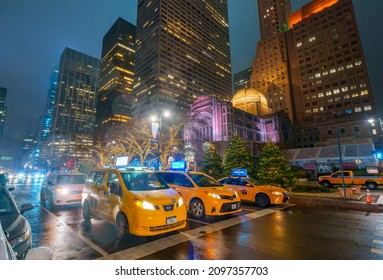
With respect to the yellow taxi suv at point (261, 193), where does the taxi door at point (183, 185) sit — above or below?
above

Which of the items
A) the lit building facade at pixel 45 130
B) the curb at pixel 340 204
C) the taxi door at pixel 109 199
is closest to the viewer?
the taxi door at pixel 109 199

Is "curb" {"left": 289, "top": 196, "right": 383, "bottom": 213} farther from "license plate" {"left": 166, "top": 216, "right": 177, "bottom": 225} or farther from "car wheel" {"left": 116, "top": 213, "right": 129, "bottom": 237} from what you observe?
"car wheel" {"left": 116, "top": 213, "right": 129, "bottom": 237}

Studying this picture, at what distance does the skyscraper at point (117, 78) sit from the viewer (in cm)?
14188

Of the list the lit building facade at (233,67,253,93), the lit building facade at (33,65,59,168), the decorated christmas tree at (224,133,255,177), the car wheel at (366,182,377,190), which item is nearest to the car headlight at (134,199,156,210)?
the decorated christmas tree at (224,133,255,177)

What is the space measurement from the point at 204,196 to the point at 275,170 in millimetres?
11536

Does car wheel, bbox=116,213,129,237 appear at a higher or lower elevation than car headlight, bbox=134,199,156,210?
lower

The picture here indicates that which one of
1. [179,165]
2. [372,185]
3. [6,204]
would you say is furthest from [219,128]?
[6,204]

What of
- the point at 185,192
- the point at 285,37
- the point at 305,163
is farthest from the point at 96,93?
the point at 185,192

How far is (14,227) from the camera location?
351 centimetres

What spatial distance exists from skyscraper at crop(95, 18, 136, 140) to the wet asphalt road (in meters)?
137

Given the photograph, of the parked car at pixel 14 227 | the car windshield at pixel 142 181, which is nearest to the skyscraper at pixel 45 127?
the car windshield at pixel 142 181

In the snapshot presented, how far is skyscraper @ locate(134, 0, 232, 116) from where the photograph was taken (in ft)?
354

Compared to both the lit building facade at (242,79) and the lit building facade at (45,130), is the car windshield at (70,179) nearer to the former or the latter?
the lit building facade at (45,130)
